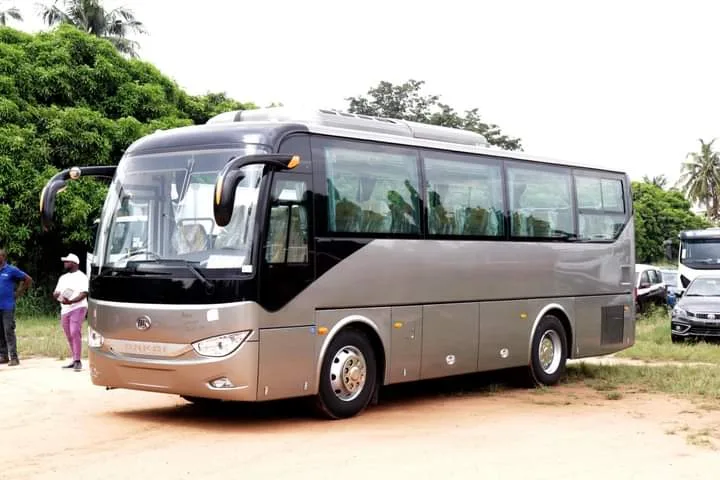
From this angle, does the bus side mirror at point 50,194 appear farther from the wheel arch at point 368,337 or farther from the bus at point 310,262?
the wheel arch at point 368,337

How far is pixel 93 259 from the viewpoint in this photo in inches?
474

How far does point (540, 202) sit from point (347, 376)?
16.0 ft

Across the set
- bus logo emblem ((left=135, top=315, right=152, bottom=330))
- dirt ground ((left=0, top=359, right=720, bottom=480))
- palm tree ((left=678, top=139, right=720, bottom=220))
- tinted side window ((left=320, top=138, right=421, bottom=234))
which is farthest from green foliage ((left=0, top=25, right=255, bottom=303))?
palm tree ((left=678, top=139, right=720, bottom=220))

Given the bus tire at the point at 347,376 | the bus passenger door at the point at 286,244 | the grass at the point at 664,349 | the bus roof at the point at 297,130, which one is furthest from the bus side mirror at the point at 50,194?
the grass at the point at 664,349

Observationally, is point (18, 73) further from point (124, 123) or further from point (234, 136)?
point (234, 136)

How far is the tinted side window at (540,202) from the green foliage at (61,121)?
1560 cm

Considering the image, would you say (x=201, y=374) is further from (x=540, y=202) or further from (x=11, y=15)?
(x=11, y=15)

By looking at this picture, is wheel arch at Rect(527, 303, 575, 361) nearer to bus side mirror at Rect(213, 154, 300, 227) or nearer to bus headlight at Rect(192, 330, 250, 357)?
bus side mirror at Rect(213, 154, 300, 227)

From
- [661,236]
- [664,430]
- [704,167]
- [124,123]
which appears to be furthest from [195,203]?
[704,167]

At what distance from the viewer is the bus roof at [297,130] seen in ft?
37.6

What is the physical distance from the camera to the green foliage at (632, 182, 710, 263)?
214 ft

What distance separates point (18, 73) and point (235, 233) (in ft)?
68.5

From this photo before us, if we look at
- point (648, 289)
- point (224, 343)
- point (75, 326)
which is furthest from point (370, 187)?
point (648, 289)

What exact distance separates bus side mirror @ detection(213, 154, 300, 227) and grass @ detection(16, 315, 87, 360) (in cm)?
935
